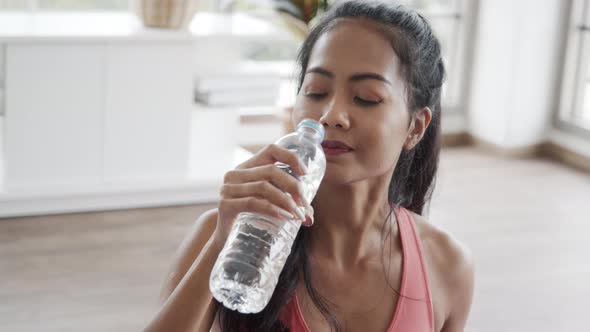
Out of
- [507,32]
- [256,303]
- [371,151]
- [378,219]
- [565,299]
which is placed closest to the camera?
[256,303]

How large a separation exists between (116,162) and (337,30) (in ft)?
8.51

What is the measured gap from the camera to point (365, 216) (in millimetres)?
1465

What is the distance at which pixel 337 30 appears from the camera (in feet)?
4.43

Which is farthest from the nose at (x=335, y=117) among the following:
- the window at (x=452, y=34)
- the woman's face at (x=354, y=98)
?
the window at (x=452, y=34)

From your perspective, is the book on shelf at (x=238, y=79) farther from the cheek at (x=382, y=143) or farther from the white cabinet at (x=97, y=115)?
the cheek at (x=382, y=143)

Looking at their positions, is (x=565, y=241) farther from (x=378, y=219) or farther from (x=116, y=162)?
(x=378, y=219)

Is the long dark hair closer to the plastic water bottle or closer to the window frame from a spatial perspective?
the plastic water bottle

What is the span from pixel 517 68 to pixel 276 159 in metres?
4.06

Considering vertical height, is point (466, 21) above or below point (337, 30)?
below

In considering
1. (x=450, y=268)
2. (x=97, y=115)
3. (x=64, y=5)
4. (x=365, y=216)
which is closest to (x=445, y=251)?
(x=450, y=268)

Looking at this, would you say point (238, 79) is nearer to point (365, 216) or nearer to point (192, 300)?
point (365, 216)

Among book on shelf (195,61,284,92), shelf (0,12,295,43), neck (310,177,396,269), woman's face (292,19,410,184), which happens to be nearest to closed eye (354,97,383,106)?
woman's face (292,19,410,184)

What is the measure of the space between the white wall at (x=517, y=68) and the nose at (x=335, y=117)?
3.78 meters

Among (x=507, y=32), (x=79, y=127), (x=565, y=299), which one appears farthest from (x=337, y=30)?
(x=507, y=32)
